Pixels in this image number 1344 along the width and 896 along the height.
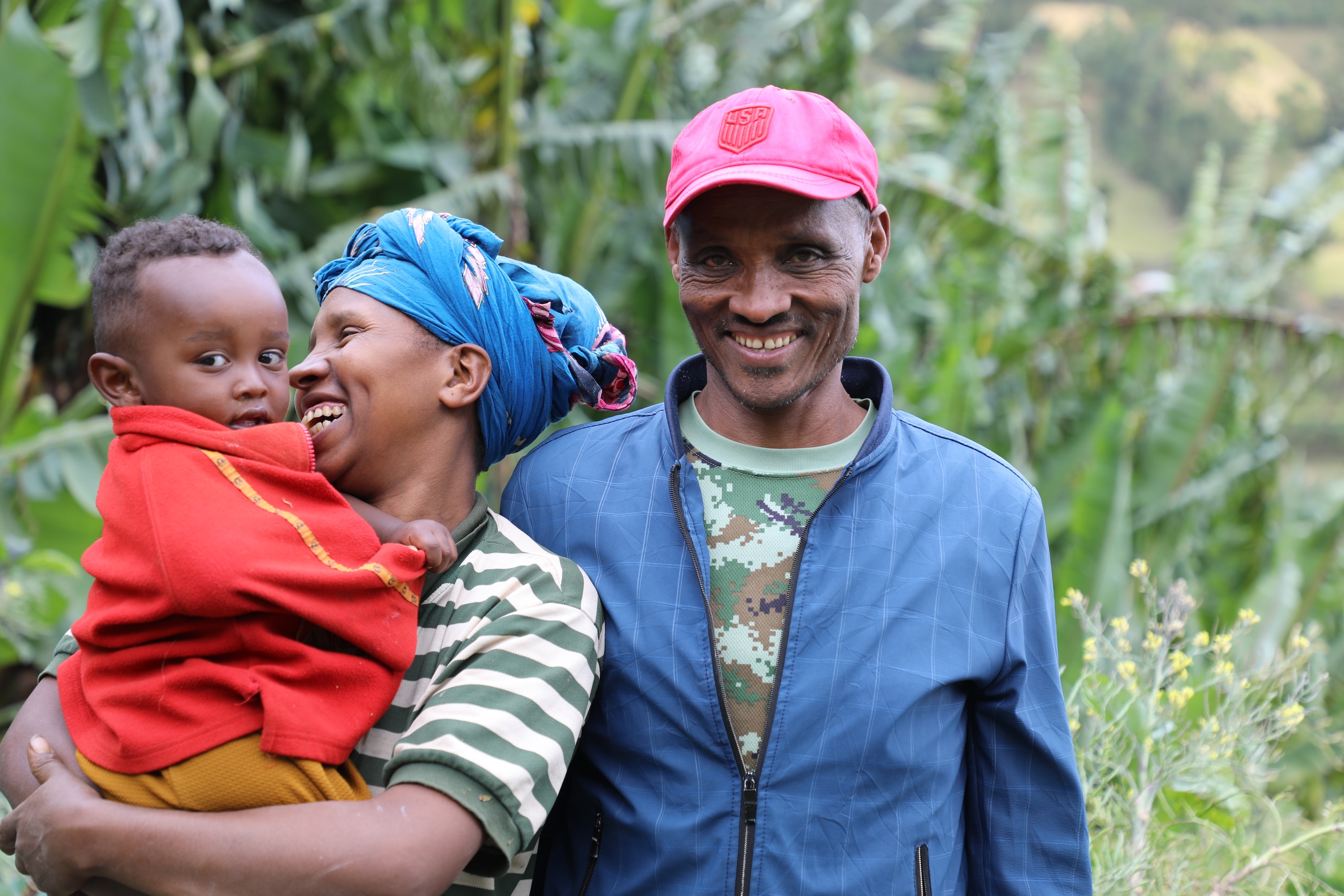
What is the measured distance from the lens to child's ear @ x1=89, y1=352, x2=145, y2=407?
1.80 metres

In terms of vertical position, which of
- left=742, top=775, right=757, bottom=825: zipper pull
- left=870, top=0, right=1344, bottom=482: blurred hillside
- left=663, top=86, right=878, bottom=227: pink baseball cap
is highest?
left=870, top=0, right=1344, bottom=482: blurred hillside

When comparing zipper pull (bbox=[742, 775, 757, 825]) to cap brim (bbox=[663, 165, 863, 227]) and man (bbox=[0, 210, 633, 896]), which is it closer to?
man (bbox=[0, 210, 633, 896])

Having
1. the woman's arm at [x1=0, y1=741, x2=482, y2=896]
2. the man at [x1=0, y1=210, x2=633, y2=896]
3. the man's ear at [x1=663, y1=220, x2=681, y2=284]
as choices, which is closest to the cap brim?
the man's ear at [x1=663, y1=220, x2=681, y2=284]

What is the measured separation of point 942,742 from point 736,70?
595cm

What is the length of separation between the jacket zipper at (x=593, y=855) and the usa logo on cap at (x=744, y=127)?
1.24 metres

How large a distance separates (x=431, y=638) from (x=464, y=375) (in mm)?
477

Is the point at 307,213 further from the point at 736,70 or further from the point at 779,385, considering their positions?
the point at 779,385

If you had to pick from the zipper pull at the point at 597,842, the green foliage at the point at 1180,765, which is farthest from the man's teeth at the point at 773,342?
the green foliage at the point at 1180,765

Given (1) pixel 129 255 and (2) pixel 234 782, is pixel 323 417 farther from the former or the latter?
(2) pixel 234 782

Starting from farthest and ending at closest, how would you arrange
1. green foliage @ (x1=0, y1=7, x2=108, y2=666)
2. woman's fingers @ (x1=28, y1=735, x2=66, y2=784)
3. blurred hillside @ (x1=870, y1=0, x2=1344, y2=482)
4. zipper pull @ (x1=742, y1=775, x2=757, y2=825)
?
blurred hillside @ (x1=870, y1=0, x2=1344, y2=482) < green foliage @ (x1=0, y1=7, x2=108, y2=666) < zipper pull @ (x1=742, y1=775, x2=757, y2=825) < woman's fingers @ (x1=28, y1=735, x2=66, y2=784)

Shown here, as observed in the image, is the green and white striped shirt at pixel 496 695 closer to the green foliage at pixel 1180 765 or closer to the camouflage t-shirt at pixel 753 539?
the camouflage t-shirt at pixel 753 539

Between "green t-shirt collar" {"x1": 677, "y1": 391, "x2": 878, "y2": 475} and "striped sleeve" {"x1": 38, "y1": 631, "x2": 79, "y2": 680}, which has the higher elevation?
"green t-shirt collar" {"x1": 677, "y1": 391, "x2": 878, "y2": 475}

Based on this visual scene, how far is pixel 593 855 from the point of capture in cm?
197

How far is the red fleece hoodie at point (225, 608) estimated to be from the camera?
1578mm
